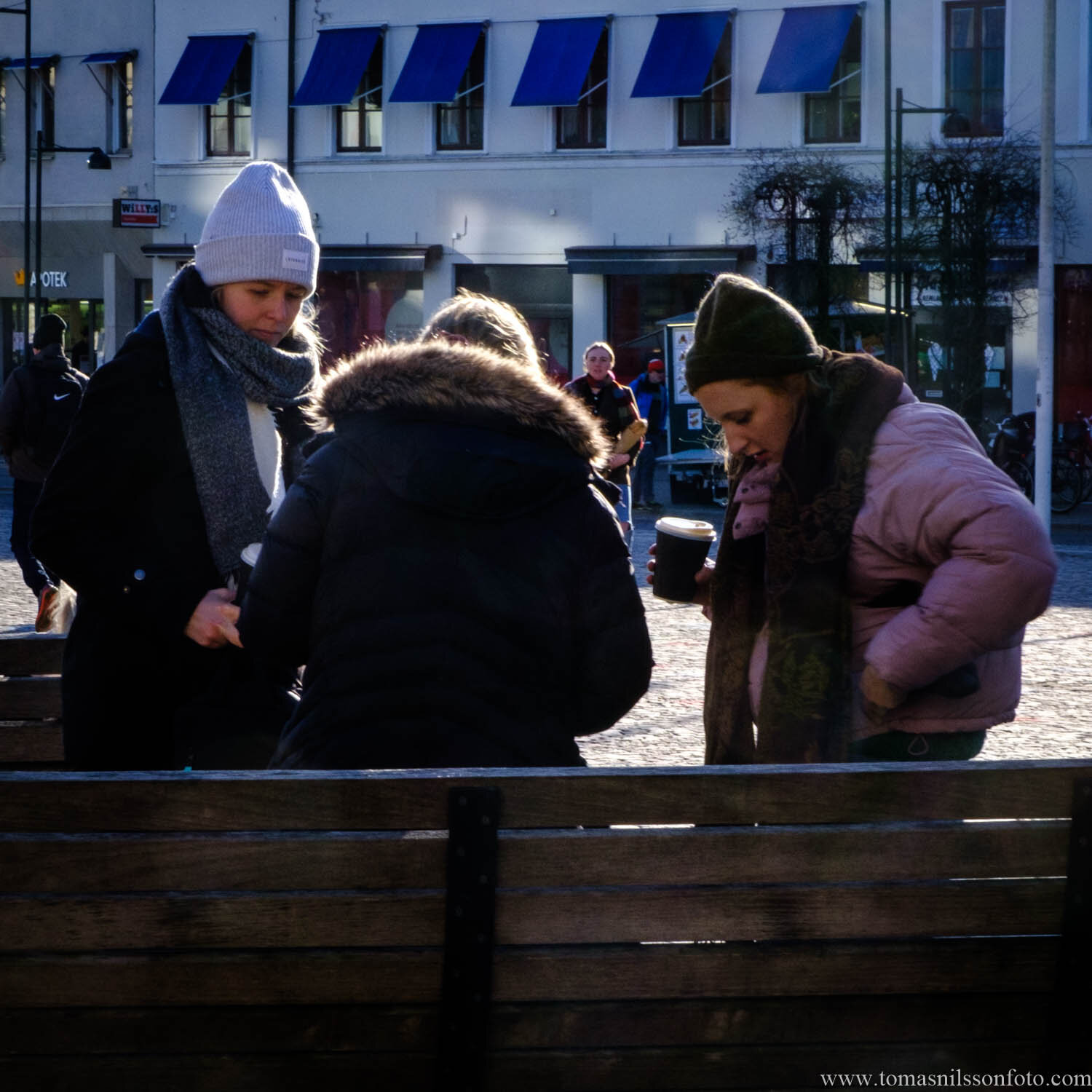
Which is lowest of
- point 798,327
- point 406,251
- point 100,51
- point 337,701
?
point 337,701

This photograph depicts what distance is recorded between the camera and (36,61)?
115 ft

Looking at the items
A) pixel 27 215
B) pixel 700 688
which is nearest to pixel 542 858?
pixel 700 688

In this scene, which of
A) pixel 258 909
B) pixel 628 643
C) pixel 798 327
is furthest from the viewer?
pixel 798 327

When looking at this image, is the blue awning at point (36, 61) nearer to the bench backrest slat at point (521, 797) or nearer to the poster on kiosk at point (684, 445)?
the poster on kiosk at point (684, 445)

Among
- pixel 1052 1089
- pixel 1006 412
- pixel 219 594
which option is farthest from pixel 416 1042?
pixel 1006 412

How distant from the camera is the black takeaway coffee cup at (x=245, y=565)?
3.19 m

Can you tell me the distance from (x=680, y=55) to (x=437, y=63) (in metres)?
4.28

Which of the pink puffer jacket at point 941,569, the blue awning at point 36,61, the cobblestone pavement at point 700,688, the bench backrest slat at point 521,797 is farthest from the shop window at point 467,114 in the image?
the bench backrest slat at point 521,797

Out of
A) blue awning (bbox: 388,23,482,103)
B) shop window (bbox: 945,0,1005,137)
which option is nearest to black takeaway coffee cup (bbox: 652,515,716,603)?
shop window (bbox: 945,0,1005,137)

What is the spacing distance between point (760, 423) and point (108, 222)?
32.7 m

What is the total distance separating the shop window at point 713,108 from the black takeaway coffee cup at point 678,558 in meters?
27.2

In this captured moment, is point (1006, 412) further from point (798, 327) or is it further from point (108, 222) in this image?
point (798, 327)

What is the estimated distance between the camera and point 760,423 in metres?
3.39

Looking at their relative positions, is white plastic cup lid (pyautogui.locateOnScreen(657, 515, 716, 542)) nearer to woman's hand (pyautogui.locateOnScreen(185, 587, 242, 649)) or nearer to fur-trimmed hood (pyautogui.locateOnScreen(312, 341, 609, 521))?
fur-trimmed hood (pyautogui.locateOnScreen(312, 341, 609, 521))
